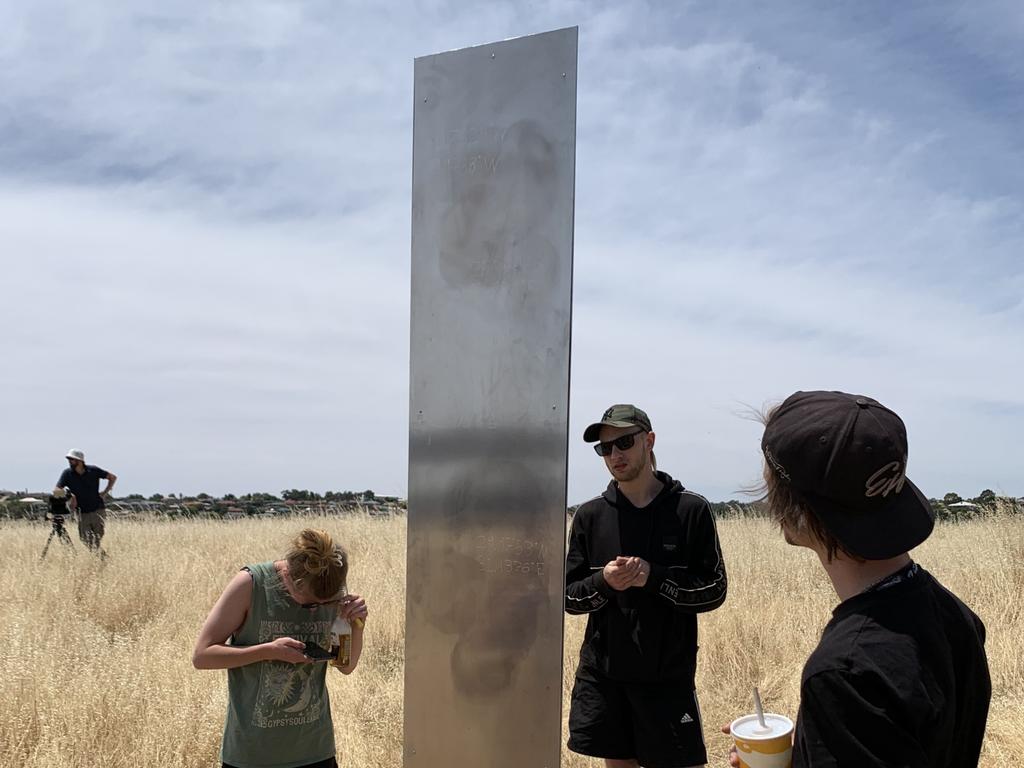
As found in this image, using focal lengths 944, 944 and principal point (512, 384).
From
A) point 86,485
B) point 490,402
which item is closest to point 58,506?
point 86,485

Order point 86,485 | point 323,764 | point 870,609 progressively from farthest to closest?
point 86,485 < point 323,764 < point 870,609

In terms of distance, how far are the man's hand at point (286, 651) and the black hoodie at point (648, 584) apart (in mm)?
1044

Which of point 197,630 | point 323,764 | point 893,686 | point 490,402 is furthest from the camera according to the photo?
point 197,630

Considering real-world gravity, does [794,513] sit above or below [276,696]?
above

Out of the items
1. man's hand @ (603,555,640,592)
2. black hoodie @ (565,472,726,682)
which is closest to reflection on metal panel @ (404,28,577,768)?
man's hand @ (603,555,640,592)

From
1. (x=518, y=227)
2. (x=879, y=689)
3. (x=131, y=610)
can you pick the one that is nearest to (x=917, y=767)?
(x=879, y=689)

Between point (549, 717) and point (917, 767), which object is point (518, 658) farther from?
point (917, 767)

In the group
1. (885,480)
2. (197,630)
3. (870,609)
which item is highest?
(885,480)

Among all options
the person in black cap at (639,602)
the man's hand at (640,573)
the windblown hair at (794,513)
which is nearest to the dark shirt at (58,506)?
the person in black cap at (639,602)

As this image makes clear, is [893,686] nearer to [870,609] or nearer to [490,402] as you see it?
[870,609]

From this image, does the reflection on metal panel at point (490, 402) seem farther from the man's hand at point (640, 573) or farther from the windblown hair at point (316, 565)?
the man's hand at point (640, 573)

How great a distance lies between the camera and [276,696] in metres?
3.05

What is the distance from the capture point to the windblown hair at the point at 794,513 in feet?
4.97

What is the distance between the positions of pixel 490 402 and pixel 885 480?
1.65 m
